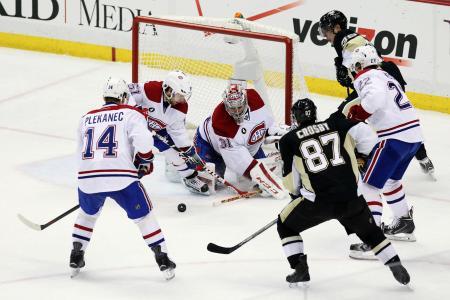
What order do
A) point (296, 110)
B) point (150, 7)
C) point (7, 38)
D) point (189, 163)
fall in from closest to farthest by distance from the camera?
point (296, 110) < point (189, 163) < point (150, 7) < point (7, 38)

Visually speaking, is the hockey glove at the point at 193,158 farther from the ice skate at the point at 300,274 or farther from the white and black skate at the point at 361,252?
the ice skate at the point at 300,274

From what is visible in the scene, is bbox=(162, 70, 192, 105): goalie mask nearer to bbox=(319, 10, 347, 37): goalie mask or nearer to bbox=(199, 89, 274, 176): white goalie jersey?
bbox=(199, 89, 274, 176): white goalie jersey

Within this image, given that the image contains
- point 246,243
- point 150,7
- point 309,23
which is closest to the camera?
point 246,243

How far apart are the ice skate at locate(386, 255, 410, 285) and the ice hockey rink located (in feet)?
0.27

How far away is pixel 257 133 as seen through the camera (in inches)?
A: 274

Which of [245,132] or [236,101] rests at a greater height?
[236,101]

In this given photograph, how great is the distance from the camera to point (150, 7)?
9484 millimetres

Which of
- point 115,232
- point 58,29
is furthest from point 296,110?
point 58,29

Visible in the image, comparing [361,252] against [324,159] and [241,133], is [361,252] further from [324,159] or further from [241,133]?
[241,133]

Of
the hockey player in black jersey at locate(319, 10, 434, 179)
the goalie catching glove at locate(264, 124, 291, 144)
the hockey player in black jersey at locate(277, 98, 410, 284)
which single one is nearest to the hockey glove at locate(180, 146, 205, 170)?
the goalie catching glove at locate(264, 124, 291, 144)

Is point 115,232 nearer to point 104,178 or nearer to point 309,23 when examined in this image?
point 104,178

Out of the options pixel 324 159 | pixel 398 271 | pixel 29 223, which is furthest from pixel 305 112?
pixel 29 223

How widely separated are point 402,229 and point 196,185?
4.55 ft

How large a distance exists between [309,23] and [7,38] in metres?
2.94
